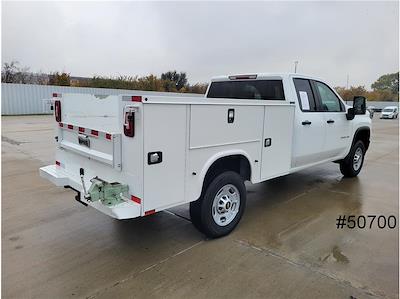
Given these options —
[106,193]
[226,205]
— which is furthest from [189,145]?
[226,205]

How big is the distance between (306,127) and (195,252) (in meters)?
2.66

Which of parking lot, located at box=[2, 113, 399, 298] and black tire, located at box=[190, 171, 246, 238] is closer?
parking lot, located at box=[2, 113, 399, 298]

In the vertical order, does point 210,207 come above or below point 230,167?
below

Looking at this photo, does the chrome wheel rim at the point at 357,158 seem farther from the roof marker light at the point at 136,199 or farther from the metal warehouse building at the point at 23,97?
the metal warehouse building at the point at 23,97

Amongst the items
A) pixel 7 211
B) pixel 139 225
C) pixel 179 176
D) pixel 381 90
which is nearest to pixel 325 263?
pixel 179 176

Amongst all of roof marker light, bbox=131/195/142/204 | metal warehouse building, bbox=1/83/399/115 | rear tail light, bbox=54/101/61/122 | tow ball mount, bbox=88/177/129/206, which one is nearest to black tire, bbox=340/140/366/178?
roof marker light, bbox=131/195/142/204

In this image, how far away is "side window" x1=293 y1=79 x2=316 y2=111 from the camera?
4984 mm

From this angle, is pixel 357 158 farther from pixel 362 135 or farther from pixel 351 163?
pixel 362 135

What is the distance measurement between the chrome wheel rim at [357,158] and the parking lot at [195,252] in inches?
55.5

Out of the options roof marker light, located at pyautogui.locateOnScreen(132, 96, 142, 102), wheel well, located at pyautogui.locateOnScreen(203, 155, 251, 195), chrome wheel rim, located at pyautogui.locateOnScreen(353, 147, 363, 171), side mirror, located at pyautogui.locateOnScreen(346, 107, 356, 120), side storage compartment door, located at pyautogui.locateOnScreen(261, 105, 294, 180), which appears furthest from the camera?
chrome wheel rim, located at pyautogui.locateOnScreen(353, 147, 363, 171)

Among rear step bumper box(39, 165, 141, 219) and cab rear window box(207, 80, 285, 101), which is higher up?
cab rear window box(207, 80, 285, 101)

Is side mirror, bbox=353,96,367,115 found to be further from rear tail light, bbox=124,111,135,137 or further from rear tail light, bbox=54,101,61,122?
rear tail light, bbox=54,101,61,122

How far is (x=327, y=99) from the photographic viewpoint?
570 cm

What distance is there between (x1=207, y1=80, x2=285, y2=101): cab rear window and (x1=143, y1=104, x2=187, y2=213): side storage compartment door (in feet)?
7.41
